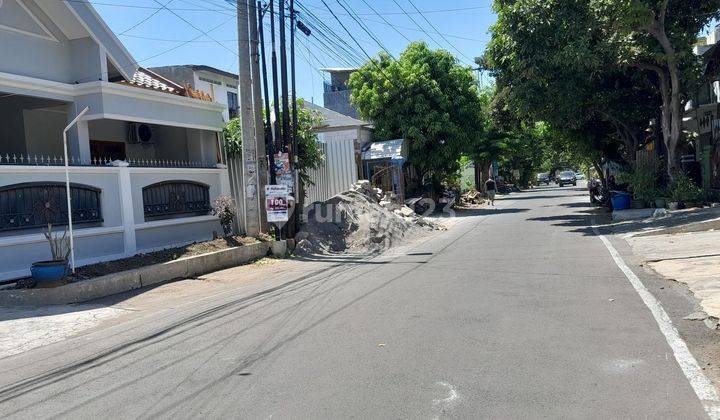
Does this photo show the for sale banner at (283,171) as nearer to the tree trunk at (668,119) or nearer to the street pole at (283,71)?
the street pole at (283,71)

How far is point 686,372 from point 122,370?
5.17 m

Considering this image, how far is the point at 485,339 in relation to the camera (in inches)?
241

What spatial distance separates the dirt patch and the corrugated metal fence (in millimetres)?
6093

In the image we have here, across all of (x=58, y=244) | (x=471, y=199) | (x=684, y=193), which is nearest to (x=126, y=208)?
(x=58, y=244)

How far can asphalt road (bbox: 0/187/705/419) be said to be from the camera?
4484 mm

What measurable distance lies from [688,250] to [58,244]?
11.9 meters

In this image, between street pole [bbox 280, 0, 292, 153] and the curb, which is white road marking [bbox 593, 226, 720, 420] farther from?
street pole [bbox 280, 0, 292, 153]

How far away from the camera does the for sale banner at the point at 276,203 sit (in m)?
14.7

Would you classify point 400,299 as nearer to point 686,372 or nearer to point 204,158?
point 686,372

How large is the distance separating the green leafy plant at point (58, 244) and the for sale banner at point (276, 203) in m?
4.90

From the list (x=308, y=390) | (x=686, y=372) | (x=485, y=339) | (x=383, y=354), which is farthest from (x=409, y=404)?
(x=686, y=372)

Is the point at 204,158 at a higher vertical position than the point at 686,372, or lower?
higher

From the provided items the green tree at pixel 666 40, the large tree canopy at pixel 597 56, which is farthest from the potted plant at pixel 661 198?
the large tree canopy at pixel 597 56

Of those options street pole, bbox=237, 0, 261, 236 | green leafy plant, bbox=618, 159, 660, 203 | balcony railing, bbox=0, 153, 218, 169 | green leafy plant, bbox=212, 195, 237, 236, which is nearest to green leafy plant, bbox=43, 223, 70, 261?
balcony railing, bbox=0, 153, 218, 169
